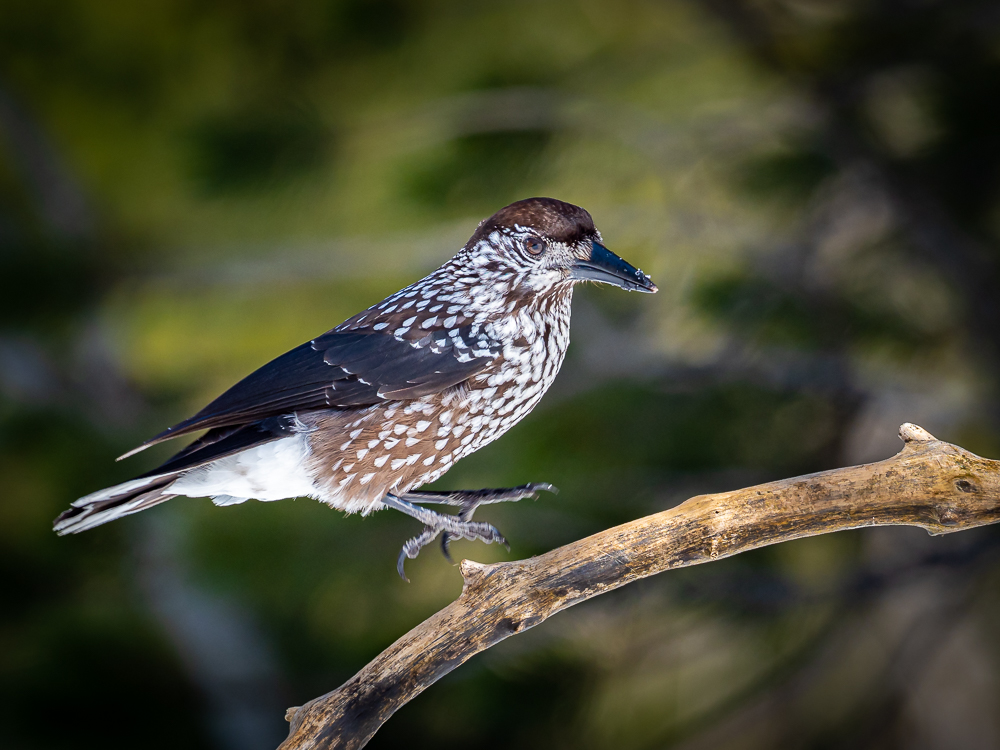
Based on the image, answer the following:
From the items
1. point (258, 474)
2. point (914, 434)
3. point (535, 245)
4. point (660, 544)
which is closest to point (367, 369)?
point (258, 474)

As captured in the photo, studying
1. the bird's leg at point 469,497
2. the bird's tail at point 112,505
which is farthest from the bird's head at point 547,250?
the bird's tail at point 112,505

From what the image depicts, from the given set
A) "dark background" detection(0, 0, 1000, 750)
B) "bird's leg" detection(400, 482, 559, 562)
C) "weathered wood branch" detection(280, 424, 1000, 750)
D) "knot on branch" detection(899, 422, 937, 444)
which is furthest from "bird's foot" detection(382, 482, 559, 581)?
"dark background" detection(0, 0, 1000, 750)

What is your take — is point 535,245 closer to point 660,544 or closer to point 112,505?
point 660,544

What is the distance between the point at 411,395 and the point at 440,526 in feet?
0.86

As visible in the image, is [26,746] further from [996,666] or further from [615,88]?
[996,666]

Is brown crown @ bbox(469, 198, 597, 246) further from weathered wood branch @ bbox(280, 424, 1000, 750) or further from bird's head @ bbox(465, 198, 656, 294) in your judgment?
weathered wood branch @ bbox(280, 424, 1000, 750)

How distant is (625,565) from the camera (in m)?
1.52

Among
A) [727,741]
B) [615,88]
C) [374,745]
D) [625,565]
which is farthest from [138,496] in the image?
[727,741]

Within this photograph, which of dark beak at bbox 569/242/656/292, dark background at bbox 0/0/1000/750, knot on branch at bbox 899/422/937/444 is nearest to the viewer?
dark beak at bbox 569/242/656/292

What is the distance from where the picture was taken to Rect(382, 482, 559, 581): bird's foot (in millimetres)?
1624

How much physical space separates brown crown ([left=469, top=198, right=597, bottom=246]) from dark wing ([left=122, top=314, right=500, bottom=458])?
8.9 inches

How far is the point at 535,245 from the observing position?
169 centimetres

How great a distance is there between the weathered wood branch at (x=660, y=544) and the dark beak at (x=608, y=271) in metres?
0.40

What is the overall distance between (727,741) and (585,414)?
5.64ft
